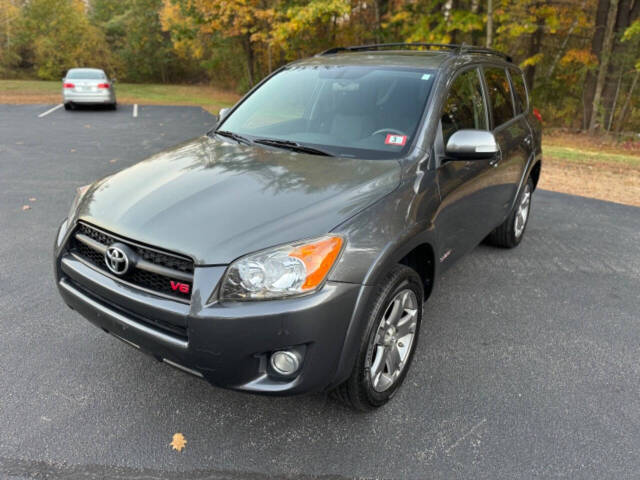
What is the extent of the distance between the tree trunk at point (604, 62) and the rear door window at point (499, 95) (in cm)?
1367

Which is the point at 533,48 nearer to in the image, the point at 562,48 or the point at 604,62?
the point at 562,48

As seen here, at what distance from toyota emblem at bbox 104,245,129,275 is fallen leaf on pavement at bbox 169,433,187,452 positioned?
2.86 ft

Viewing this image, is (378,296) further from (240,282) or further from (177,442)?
(177,442)

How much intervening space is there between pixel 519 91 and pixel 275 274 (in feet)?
12.5

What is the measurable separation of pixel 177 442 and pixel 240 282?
968mm

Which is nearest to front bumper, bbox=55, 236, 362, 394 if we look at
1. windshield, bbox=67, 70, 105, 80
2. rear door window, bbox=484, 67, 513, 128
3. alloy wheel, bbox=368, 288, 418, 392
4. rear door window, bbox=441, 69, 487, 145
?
alloy wheel, bbox=368, 288, 418, 392

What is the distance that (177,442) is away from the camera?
8.00 ft

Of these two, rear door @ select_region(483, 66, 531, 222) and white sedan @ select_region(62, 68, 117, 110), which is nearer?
rear door @ select_region(483, 66, 531, 222)

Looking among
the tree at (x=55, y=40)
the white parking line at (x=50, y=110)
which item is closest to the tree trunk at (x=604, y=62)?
the white parking line at (x=50, y=110)

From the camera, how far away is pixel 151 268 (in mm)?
2229

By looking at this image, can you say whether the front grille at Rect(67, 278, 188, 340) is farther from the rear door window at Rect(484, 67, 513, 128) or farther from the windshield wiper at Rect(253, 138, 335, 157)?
the rear door window at Rect(484, 67, 513, 128)

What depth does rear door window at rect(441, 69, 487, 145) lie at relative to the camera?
3178mm

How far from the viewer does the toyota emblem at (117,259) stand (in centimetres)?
227

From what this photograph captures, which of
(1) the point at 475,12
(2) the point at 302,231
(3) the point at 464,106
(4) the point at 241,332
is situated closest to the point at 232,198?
(2) the point at 302,231
